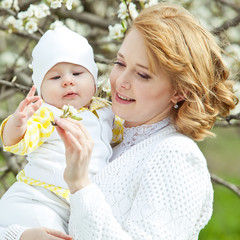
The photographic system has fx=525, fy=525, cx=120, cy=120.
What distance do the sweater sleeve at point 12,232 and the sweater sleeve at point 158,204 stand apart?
22 centimetres

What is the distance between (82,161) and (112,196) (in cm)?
34

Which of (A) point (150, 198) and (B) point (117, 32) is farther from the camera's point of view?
(B) point (117, 32)

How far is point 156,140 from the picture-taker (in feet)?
6.91

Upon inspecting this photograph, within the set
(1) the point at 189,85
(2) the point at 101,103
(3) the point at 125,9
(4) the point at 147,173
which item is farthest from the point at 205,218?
(3) the point at 125,9

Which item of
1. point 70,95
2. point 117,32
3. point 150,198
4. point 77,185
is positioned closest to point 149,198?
point 150,198

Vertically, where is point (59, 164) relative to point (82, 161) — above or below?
below

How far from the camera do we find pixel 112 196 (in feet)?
6.49

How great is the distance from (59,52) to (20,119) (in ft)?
1.64

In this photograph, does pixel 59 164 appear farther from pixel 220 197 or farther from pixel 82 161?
pixel 220 197

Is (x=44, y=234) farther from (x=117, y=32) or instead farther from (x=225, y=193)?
(x=225, y=193)

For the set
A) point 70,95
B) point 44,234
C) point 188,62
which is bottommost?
point 44,234

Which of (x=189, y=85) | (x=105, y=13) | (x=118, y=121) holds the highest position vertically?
(x=189, y=85)

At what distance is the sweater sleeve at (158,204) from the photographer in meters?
1.77

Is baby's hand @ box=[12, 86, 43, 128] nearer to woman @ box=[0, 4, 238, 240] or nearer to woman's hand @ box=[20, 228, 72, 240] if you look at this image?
woman @ box=[0, 4, 238, 240]
